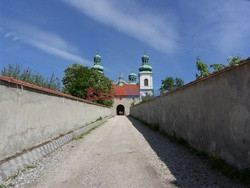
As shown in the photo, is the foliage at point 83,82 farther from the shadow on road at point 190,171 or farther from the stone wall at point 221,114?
the shadow on road at point 190,171

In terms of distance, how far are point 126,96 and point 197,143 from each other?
5409 centimetres

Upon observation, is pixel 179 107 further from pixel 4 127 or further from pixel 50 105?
pixel 4 127

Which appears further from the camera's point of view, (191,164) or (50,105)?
(50,105)

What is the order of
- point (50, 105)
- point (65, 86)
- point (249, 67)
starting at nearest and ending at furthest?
1. point (249, 67)
2. point (50, 105)
3. point (65, 86)

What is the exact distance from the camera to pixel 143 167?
4.72 metres

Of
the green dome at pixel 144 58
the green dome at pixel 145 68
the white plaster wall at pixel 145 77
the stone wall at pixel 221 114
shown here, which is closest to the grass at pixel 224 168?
the stone wall at pixel 221 114

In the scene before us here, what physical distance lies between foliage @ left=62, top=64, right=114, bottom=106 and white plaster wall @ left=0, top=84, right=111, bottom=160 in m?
31.0

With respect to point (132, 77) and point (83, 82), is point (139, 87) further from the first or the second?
point (83, 82)

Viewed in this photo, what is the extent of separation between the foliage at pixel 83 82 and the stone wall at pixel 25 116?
31.0 metres

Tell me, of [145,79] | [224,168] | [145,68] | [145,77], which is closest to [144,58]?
[145,68]

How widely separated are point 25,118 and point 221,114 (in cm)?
462

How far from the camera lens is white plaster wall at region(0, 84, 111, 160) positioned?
14.9 feet

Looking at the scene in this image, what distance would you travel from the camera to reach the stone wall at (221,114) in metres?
3.75

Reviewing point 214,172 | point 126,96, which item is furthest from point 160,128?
point 126,96
